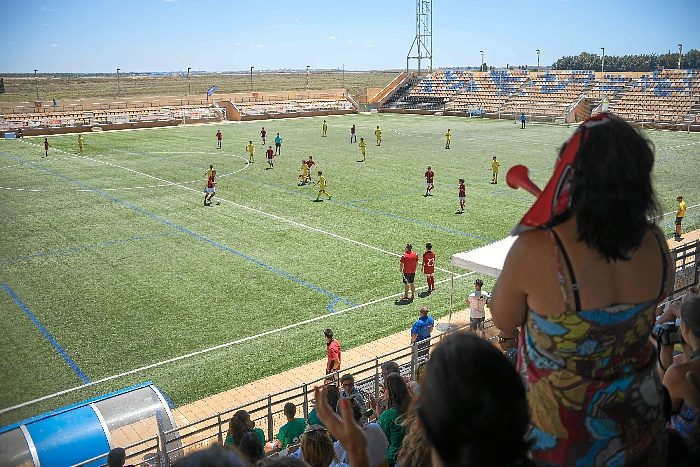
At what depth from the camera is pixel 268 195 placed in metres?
24.8

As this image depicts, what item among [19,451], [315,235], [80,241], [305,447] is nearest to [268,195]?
[315,235]

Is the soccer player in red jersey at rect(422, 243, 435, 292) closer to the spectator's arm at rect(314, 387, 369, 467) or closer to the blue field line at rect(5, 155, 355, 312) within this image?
the blue field line at rect(5, 155, 355, 312)

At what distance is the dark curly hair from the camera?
217cm

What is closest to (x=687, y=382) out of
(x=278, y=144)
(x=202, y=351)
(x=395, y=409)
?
(x=395, y=409)

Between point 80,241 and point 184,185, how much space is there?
8.60 meters

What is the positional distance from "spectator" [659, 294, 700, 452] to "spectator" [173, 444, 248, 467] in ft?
6.23

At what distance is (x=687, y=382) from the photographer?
9.39 ft

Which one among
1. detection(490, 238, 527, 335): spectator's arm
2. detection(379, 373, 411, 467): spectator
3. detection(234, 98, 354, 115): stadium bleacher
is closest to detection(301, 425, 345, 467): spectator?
detection(379, 373, 411, 467): spectator

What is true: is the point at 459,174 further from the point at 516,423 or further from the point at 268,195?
the point at 516,423

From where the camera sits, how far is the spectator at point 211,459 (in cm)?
175

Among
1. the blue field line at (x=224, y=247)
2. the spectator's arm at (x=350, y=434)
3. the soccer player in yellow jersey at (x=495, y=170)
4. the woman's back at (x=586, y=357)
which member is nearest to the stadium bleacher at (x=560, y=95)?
the soccer player in yellow jersey at (x=495, y=170)

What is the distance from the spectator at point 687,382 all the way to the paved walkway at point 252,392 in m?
6.51

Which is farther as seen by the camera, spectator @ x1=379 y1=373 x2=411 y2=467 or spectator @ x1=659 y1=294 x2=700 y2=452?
spectator @ x1=379 y1=373 x2=411 y2=467

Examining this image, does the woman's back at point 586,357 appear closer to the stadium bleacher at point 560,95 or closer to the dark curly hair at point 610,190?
the dark curly hair at point 610,190
